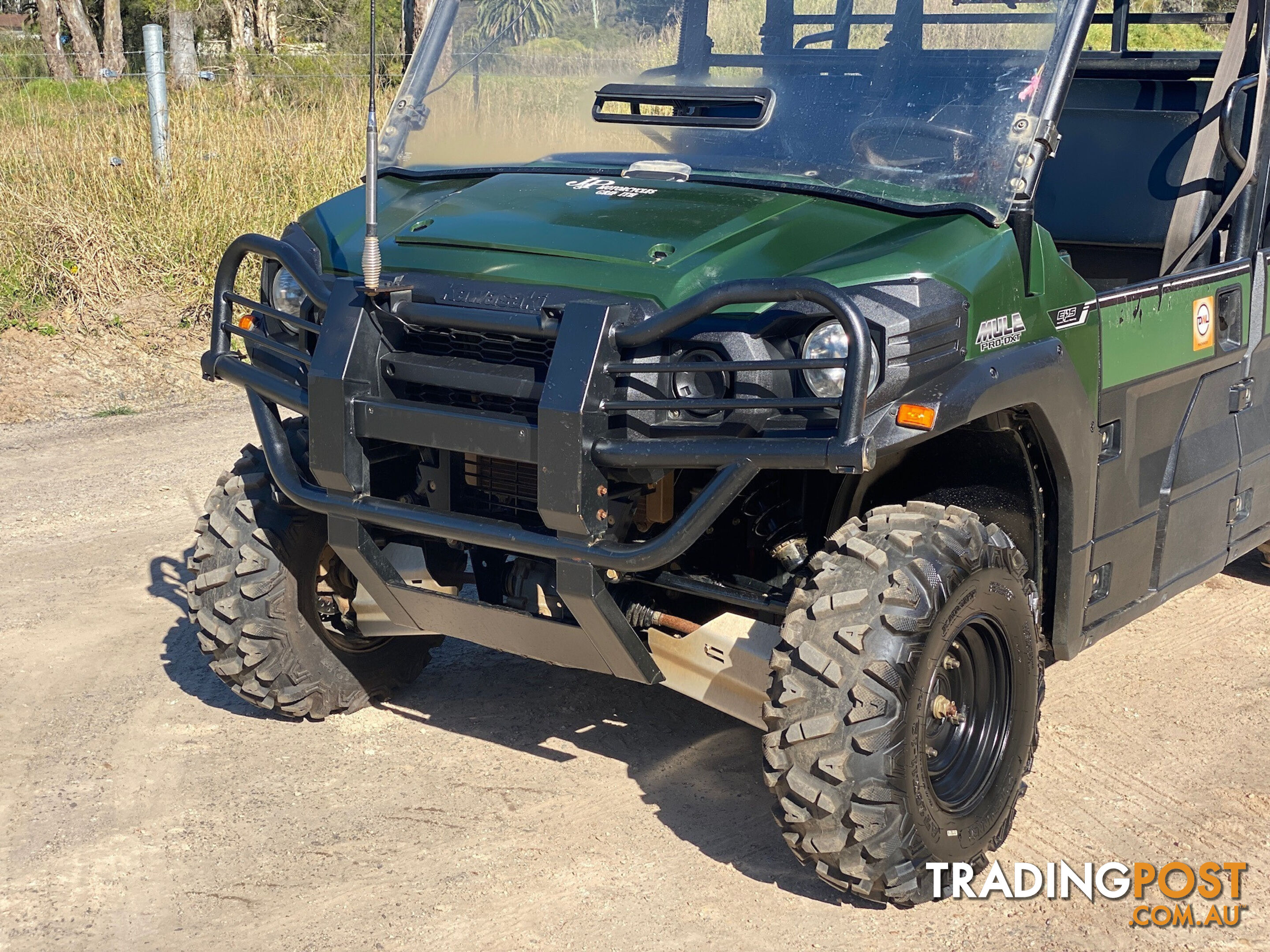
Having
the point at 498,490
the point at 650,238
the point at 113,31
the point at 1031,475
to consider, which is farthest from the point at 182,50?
the point at 1031,475

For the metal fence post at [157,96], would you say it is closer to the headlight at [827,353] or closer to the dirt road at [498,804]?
the dirt road at [498,804]

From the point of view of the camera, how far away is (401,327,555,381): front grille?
A: 3336mm

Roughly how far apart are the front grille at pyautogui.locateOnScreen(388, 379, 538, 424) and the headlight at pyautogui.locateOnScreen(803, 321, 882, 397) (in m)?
0.64

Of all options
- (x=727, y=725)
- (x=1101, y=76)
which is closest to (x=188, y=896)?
(x=727, y=725)

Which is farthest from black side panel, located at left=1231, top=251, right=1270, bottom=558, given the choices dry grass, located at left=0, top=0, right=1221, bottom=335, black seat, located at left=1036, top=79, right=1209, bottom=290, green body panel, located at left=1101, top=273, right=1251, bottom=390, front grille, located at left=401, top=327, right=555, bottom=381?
dry grass, located at left=0, top=0, right=1221, bottom=335

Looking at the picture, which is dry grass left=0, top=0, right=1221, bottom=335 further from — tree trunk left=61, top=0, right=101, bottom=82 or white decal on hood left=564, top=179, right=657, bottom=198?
tree trunk left=61, top=0, right=101, bottom=82

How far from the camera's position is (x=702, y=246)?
338 cm

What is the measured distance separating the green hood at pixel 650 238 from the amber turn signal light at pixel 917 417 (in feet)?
1.10

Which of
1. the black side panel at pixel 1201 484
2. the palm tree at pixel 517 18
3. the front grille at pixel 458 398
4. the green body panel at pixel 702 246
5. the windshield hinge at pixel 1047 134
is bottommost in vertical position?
the black side panel at pixel 1201 484

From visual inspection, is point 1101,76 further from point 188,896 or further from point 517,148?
point 188,896

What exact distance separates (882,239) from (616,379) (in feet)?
2.44

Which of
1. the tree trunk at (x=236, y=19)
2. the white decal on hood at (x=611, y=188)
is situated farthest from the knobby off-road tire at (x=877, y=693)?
the tree trunk at (x=236, y=19)

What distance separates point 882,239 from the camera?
3.44 m

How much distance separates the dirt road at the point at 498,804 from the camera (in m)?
3.32
